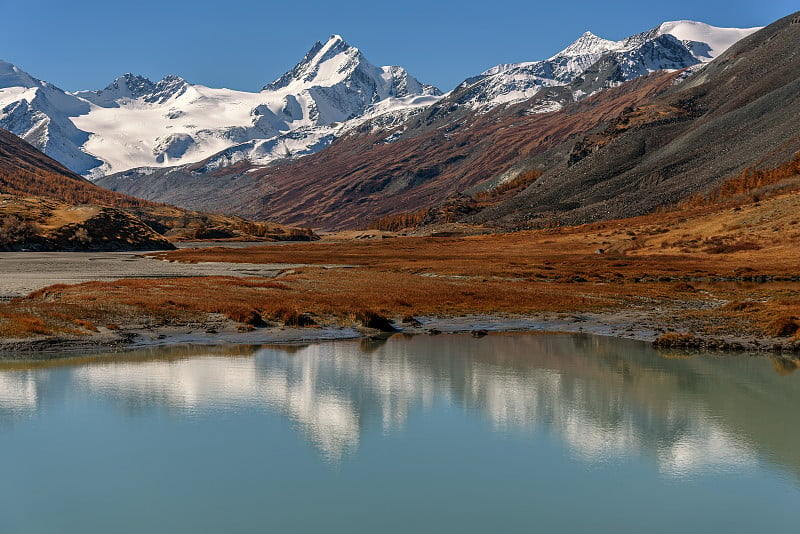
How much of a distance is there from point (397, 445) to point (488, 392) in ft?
28.3

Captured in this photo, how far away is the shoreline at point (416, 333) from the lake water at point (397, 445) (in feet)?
9.45

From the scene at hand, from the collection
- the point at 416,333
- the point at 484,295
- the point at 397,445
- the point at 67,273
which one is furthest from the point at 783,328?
the point at 67,273

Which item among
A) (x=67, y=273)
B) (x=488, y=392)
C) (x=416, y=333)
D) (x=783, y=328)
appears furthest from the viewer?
(x=67, y=273)

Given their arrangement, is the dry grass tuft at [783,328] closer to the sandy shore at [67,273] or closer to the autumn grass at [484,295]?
the autumn grass at [484,295]

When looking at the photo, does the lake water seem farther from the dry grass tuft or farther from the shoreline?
the dry grass tuft

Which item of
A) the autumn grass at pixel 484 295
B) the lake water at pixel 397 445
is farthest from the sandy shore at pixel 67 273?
the lake water at pixel 397 445

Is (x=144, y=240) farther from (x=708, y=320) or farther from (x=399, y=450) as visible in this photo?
(x=399, y=450)

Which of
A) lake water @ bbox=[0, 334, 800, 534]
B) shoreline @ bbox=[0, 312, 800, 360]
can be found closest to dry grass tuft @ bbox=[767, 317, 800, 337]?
shoreline @ bbox=[0, 312, 800, 360]

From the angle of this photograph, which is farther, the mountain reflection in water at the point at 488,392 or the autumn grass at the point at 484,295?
the autumn grass at the point at 484,295

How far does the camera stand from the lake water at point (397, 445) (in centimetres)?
1825

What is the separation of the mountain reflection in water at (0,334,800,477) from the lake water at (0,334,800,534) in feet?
0.43

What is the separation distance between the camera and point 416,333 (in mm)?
47750

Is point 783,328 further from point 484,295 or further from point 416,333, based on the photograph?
point 484,295

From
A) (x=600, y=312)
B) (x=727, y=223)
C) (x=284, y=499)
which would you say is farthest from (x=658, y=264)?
(x=284, y=499)
